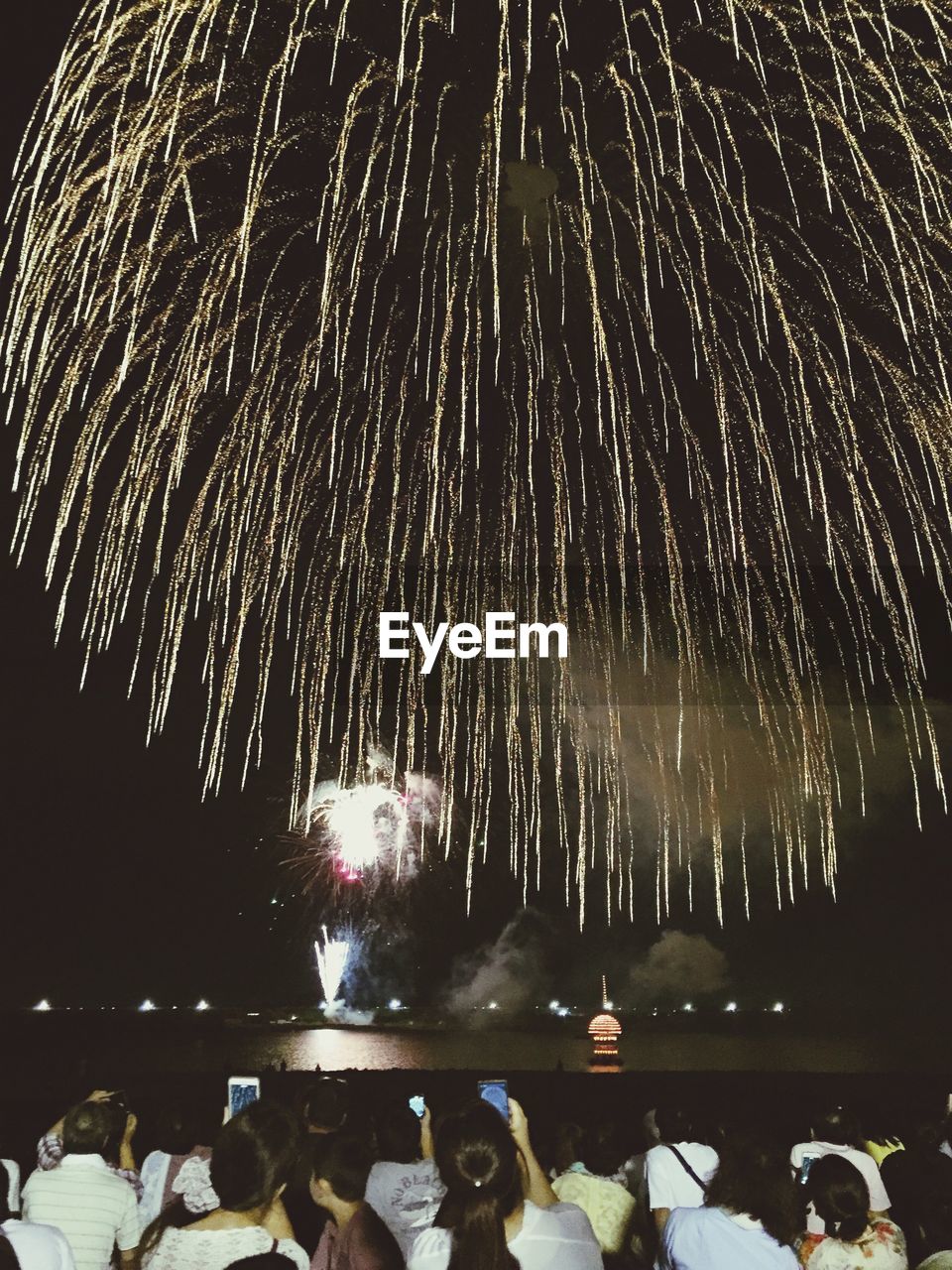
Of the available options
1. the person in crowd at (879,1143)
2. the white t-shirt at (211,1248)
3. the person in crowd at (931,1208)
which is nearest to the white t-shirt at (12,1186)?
the white t-shirt at (211,1248)

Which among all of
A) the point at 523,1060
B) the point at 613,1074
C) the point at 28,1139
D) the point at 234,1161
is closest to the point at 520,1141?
the point at 234,1161

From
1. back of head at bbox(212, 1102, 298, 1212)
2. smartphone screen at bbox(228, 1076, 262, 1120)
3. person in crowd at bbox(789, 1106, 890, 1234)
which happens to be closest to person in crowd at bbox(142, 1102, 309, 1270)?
back of head at bbox(212, 1102, 298, 1212)

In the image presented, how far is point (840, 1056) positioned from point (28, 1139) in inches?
1925

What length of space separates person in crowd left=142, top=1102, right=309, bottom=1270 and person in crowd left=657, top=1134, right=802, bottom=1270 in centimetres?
107

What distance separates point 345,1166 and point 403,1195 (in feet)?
2.98

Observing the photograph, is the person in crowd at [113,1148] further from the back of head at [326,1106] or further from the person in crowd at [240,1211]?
the person in crowd at [240,1211]

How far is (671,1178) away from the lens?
3.86m

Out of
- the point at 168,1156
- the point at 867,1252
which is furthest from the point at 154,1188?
the point at 867,1252

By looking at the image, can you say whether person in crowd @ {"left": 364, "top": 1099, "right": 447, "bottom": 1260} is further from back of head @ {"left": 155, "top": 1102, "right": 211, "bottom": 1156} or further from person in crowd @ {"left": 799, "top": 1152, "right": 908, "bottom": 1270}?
person in crowd @ {"left": 799, "top": 1152, "right": 908, "bottom": 1270}

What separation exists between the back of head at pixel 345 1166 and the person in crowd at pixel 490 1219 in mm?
442

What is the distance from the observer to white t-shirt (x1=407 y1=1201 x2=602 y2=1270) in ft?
7.79

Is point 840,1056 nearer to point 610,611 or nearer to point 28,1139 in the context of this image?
point 610,611

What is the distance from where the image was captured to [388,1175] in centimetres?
361

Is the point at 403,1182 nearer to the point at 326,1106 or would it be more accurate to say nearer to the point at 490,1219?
the point at 326,1106
